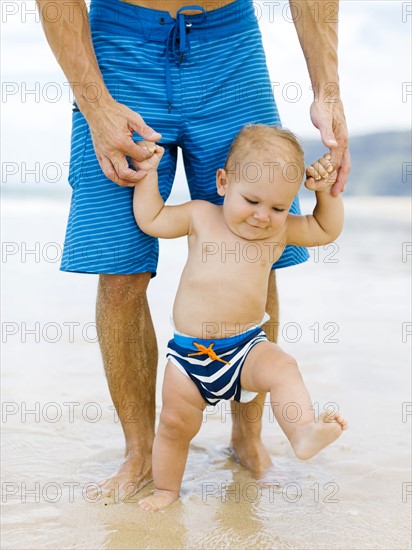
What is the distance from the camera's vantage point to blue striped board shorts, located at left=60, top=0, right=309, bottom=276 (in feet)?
8.26

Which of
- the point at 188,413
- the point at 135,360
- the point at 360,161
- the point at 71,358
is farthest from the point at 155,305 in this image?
the point at 360,161

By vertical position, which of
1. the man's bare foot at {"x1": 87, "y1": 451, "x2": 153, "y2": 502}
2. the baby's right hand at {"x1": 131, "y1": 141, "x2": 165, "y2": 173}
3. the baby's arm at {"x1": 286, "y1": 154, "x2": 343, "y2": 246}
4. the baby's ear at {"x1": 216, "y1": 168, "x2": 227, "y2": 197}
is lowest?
the man's bare foot at {"x1": 87, "y1": 451, "x2": 153, "y2": 502}

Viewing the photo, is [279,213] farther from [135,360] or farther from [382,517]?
[382,517]

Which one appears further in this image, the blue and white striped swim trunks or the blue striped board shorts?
the blue striped board shorts

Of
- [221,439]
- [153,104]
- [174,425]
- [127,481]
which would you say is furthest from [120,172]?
[221,439]

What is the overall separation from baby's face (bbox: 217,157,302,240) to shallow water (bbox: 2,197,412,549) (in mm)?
810

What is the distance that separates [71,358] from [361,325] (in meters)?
1.47

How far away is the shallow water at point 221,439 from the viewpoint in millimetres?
2238

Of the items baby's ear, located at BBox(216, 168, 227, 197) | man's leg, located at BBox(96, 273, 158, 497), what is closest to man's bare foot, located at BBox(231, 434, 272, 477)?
man's leg, located at BBox(96, 273, 158, 497)

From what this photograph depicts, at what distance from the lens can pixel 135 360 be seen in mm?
2660

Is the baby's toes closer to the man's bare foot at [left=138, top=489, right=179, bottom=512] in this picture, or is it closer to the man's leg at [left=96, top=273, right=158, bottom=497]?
the man's bare foot at [left=138, top=489, right=179, bottom=512]

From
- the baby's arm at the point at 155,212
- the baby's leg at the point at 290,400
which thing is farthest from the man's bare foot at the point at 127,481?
the baby's arm at the point at 155,212

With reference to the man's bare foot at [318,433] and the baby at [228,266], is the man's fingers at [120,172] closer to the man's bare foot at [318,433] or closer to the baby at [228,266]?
the baby at [228,266]

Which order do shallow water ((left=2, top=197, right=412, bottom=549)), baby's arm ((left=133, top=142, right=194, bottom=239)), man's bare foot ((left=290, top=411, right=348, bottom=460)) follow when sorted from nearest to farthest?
1. man's bare foot ((left=290, top=411, right=348, bottom=460))
2. shallow water ((left=2, top=197, right=412, bottom=549))
3. baby's arm ((left=133, top=142, right=194, bottom=239))
